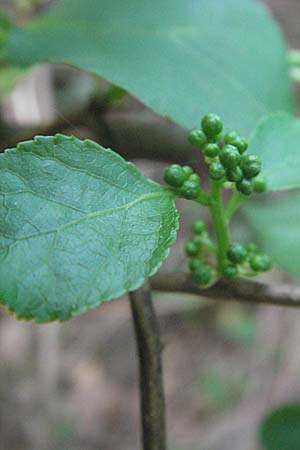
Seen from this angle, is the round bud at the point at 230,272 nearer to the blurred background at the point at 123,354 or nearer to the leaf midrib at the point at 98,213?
the leaf midrib at the point at 98,213

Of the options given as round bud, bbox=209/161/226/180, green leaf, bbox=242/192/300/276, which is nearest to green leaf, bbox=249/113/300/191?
round bud, bbox=209/161/226/180

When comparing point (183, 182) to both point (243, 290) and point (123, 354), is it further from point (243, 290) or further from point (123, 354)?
point (123, 354)

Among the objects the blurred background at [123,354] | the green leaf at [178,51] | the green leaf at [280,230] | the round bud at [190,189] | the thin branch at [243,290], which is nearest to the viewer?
the round bud at [190,189]

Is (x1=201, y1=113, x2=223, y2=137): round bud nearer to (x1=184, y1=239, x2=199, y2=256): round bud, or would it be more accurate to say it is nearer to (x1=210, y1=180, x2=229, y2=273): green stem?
(x1=210, y1=180, x2=229, y2=273): green stem

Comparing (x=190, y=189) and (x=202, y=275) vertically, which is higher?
(x=190, y=189)

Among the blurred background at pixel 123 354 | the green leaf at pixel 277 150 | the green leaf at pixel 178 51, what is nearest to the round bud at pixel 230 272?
the green leaf at pixel 277 150

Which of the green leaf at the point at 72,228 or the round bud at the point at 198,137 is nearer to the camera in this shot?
the green leaf at the point at 72,228

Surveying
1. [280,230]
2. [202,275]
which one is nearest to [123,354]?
[280,230]

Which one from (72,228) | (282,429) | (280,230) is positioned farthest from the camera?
(280,230)
